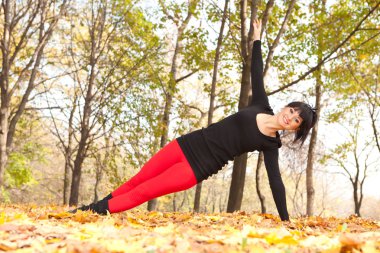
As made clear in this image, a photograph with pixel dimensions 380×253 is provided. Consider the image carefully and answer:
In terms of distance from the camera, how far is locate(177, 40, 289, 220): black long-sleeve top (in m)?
4.28

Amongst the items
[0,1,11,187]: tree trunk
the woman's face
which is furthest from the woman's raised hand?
[0,1,11,187]: tree trunk

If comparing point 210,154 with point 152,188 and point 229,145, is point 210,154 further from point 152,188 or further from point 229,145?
point 152,188

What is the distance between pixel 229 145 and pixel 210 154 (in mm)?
232

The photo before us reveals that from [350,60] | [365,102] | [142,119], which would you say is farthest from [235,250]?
[365,102]

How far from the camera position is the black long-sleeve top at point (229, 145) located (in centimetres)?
428

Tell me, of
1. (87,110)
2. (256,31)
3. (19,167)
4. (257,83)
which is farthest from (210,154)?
(19,167)

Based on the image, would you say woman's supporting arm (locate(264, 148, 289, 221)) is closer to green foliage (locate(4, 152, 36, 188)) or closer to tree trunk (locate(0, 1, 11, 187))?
tree trunk (locate(0, 1, 11, 187))

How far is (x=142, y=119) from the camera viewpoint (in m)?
13.4

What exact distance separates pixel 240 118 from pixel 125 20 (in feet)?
31.0

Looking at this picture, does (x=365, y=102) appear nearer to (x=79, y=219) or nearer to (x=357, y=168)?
(x=357, y=168)

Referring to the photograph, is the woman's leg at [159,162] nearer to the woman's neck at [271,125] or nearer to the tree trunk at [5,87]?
the woman's neck at [271,125]

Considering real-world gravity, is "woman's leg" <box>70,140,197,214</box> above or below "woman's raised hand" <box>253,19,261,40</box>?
below

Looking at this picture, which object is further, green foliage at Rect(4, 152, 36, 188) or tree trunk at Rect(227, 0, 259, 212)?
green foliage at Rect(4, 152, 36, 188)

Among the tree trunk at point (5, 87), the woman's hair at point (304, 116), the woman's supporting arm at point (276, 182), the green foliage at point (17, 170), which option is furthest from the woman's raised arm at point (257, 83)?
the green foliage at point (17, 170)
